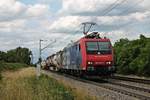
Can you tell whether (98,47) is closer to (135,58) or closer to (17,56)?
(135,58)

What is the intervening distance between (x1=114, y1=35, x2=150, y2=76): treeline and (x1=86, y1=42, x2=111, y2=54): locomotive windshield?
257 inches

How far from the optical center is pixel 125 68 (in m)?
45.2

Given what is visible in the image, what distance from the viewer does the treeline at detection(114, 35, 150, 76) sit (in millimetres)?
38875

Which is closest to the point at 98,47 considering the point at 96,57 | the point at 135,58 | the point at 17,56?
the point at 96,57

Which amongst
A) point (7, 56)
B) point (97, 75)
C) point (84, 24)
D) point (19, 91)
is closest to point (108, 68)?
point (97, 75)

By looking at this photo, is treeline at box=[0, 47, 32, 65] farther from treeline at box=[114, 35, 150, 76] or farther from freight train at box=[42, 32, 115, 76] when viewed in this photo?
freight train at box=[42, 32, 115, 76]

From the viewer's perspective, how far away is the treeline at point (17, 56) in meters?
142

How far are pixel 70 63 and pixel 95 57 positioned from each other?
921cm

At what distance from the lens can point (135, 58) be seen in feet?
143

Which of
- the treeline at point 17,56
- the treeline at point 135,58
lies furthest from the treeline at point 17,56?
the treeline at point 135,58

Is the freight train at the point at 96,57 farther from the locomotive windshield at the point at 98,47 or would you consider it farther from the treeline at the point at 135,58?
the treeline at the point at 135,58

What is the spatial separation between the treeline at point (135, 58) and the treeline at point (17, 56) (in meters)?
96.2

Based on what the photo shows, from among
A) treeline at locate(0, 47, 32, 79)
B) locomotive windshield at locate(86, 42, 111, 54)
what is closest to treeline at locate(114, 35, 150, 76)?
locomotive windshield at locate(86, 42, 111, 54)

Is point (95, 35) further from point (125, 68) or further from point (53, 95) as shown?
point (53, 95)
